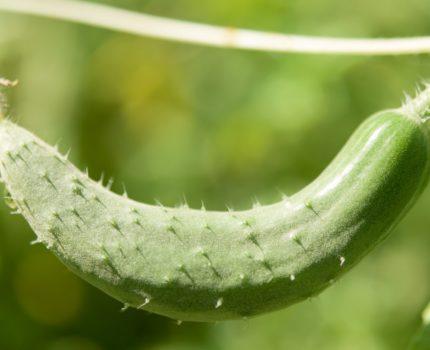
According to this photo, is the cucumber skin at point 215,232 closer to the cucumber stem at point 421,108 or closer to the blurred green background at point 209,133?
the cucumber stem at point 421,108

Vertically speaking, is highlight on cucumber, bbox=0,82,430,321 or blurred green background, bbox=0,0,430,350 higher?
blurred green background, bbox=0,0,430,350

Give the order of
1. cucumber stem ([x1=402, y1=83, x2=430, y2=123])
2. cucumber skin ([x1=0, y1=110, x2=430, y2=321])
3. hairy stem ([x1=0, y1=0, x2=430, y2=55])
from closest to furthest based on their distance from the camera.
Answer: cucumber skin ([x1=0, y1=110, x2=430, y2=321])
cucumber stem ([x1=402, y1=83, x2=430, y2=123])
hairy stem ([x1=0, y1=0, x2=430, y2=55])

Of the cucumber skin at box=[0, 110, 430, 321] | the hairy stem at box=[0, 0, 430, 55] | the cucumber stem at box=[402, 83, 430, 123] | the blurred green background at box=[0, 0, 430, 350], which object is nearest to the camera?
the cucumber skin at box=[0, 110, 430, 321]

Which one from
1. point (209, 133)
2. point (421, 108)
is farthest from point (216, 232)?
point (209, 133)

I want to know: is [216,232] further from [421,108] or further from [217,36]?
[217,36]

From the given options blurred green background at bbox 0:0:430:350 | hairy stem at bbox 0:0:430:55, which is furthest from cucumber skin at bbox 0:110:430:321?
blurred green background at bbox 0:0:430:350

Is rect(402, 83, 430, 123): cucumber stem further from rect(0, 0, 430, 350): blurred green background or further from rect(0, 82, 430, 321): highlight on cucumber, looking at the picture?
rect(0, 0, 430, 350): blurred green background
